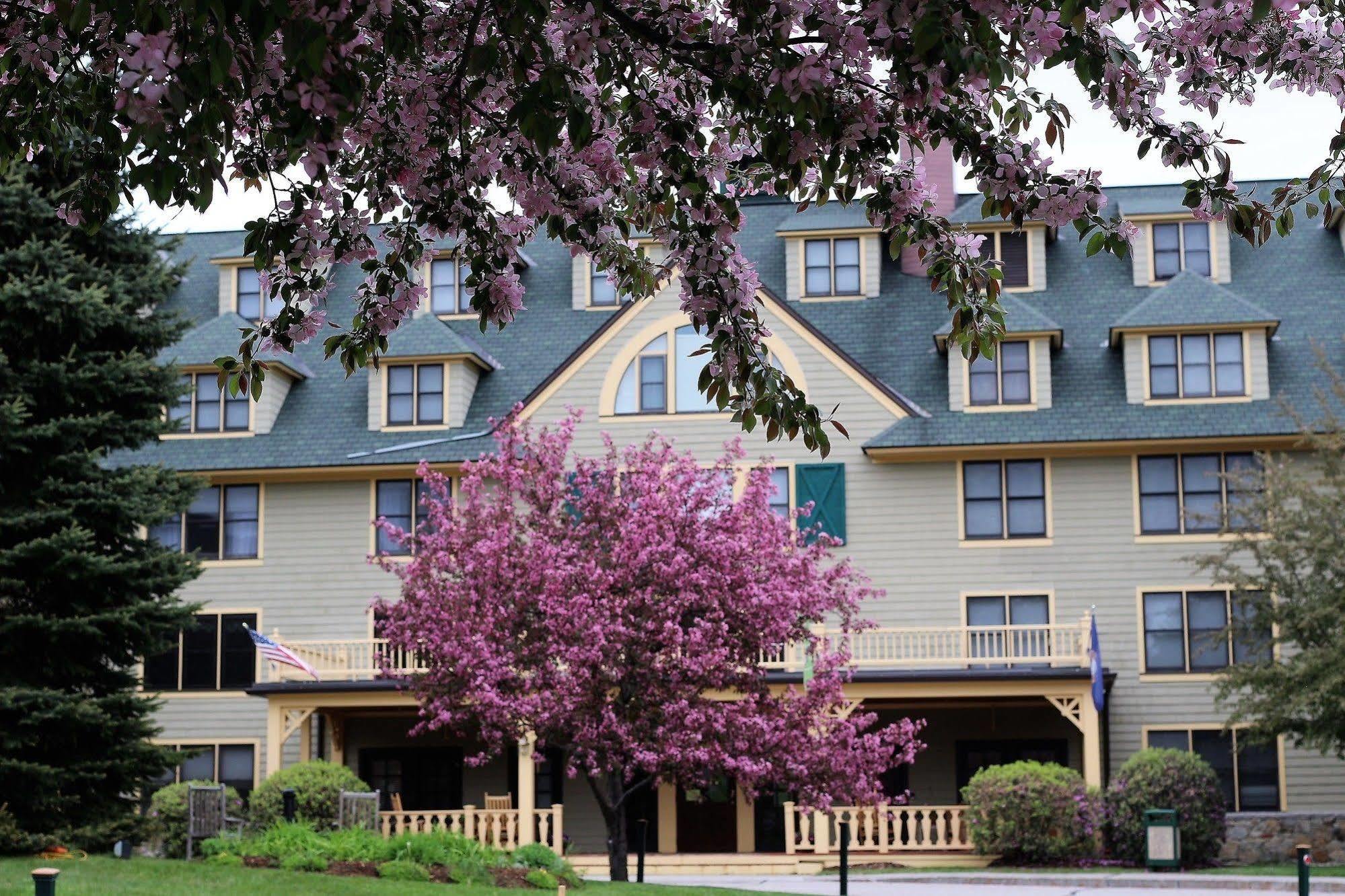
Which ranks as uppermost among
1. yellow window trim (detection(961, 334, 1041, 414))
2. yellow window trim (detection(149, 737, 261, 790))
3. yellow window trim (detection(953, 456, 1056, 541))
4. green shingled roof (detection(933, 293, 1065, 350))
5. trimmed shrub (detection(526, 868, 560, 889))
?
green shingled roof (detection(933, 293, 1065, 350))

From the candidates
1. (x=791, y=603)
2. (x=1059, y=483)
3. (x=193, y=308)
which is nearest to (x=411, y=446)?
(x=193, y=308)

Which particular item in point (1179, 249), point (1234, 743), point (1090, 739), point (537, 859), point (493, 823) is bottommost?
point (493, 823)

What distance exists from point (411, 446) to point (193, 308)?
840 centimetres

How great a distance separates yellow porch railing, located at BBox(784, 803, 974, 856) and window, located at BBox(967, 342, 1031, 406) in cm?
753

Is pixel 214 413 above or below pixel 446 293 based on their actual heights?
below

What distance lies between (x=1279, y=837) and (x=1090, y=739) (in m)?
3.67

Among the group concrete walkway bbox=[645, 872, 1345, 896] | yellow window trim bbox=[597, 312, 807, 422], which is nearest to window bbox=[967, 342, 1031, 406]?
yellow window trim bbox=[597, 312, 807, 422]

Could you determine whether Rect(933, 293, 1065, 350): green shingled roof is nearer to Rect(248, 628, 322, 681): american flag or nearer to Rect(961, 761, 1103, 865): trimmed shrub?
Rect(961, 761, 1103, 865): trimmed shrub

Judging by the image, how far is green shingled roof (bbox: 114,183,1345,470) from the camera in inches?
1331

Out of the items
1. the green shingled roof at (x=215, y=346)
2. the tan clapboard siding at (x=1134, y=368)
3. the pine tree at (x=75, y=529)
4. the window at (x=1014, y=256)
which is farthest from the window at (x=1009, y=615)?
the pine tree at (x=75, y=529)

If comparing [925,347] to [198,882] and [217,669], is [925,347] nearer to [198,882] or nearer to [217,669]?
[217,669]

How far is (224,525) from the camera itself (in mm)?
36375

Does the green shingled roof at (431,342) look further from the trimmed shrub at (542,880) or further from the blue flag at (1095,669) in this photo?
the trimmed shrub at (542,880)

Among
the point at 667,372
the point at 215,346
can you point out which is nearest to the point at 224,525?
the point at 215,346
